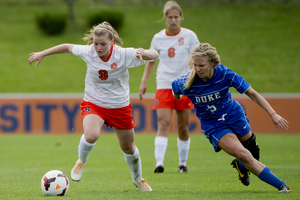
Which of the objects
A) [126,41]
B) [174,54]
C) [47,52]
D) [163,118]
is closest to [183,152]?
[163,118]

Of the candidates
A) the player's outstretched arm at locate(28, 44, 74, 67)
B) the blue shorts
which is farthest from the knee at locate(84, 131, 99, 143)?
the blue shorts

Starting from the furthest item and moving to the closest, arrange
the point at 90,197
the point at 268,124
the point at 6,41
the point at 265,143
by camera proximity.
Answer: the point at 6,41 → the point at 268,124 → the point at 265,143 → the point at 90,197

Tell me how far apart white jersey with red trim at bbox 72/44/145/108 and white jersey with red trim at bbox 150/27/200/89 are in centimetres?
180

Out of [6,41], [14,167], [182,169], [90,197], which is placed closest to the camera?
[90,197]

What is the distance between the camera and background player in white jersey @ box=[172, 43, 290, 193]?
474 centimetres

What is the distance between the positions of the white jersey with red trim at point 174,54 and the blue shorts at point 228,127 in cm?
199

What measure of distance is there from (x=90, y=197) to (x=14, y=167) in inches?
128

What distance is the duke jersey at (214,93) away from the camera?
4.90 m

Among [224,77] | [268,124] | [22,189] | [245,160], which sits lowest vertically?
[268,124]

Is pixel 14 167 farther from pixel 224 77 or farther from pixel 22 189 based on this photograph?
pixel 224 77

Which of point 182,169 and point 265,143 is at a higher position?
point 182,169

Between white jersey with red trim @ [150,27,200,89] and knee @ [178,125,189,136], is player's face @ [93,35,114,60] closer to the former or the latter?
white jersey with red trim @ [150,27,200,89]

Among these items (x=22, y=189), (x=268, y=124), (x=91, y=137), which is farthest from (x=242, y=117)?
(x=268, y=124)

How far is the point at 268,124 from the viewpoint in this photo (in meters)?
14.2
